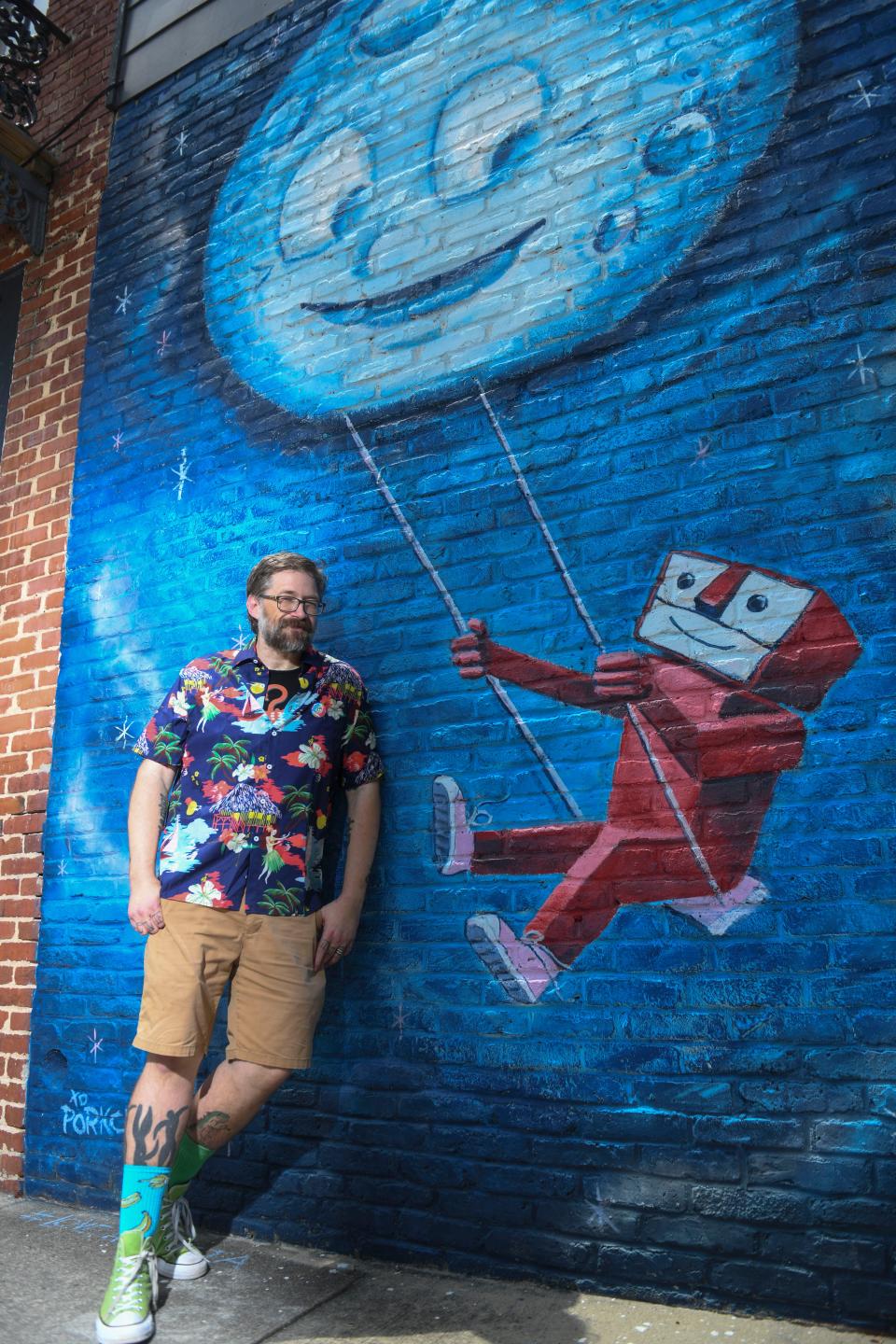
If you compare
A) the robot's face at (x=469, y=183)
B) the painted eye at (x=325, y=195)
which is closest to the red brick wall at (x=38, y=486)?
the robot's face at (x=469, y=183)

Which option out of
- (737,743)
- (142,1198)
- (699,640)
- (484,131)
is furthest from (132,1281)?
(484,131)

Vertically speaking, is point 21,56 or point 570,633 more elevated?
point 21,56

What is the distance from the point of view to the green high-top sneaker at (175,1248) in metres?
2.48

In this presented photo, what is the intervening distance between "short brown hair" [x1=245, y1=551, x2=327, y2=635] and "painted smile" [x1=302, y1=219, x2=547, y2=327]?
0.90m

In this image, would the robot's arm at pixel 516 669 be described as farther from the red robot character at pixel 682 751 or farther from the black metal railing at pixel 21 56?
the black metal railing at pixel 21 56

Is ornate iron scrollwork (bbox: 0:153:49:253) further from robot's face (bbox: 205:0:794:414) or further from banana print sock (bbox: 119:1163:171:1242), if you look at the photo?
banana print sock (bbox: 119:1163:171:1242)

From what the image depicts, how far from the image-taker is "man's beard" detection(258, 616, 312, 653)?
2.75 metres

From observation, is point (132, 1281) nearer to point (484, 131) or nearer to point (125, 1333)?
point (125, 1333)

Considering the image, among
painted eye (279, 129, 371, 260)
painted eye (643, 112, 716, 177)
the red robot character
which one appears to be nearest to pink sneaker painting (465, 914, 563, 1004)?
the red robot character

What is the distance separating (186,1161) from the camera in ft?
8.24

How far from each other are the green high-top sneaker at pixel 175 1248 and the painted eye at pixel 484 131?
2974 millimetres

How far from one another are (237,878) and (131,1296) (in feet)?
3.03

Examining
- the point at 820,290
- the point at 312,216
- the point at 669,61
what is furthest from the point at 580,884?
the point at 312,216

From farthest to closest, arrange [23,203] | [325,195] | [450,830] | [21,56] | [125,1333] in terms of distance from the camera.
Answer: [21,56]
[23,203]
[325,195]
[450,830]
[125,1333]
